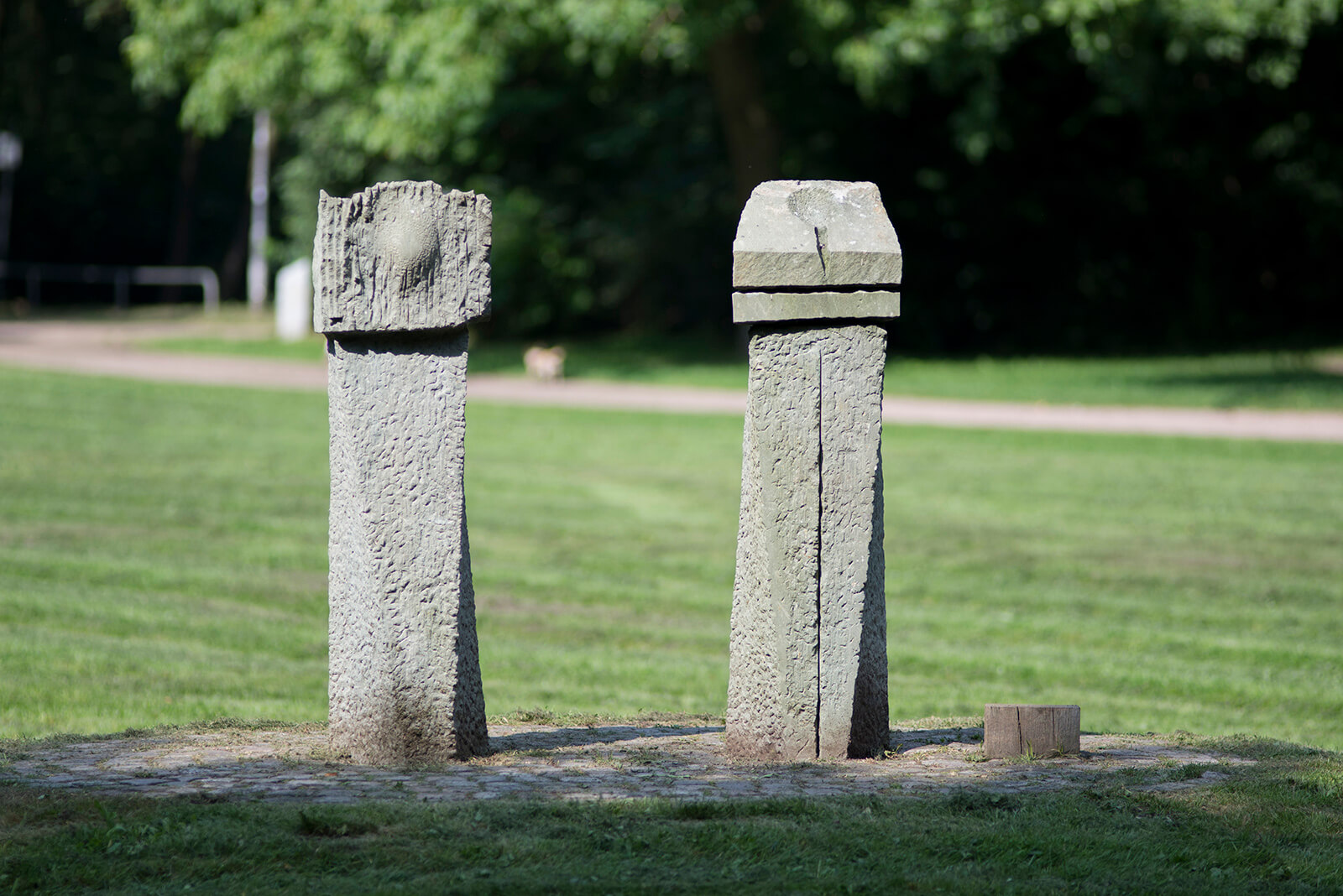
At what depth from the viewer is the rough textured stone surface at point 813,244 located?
4.75m

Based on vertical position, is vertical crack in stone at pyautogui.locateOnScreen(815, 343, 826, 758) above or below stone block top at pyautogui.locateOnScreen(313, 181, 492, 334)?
below

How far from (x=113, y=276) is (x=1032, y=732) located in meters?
34.6

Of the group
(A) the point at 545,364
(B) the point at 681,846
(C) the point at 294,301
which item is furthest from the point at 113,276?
(B) the point at 681,846

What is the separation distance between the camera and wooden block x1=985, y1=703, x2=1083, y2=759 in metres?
4.98

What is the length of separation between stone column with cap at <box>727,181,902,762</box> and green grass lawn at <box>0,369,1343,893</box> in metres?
0.59

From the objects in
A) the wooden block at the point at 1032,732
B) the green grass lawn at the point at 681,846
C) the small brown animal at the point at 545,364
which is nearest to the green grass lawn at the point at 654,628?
the green grass lawn at the point at 681,846

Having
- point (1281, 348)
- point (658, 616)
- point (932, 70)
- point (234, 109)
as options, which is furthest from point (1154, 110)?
point (658, 616)

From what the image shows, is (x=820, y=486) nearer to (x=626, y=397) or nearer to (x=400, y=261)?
(x=400, y=261)

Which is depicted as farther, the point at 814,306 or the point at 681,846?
the point at 814,306

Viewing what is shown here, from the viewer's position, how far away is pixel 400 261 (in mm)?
4598

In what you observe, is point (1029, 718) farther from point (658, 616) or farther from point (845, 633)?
point (658, 616)

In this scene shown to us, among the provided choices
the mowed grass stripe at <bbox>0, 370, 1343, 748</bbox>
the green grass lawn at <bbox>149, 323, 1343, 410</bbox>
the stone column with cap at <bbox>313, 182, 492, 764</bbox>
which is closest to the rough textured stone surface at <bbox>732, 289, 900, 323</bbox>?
the stone column with cap at <bbox>313, 182, 492, 764</bbox>

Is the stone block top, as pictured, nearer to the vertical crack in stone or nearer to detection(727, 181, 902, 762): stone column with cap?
detection(727, 181, 902, 762): stone column with cap

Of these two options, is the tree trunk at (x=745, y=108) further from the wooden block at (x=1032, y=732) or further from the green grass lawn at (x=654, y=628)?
the wooden block at (x=1032, y=732)
